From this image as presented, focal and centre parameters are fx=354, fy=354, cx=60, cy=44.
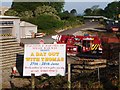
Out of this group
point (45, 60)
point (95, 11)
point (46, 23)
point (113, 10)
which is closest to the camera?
point (45, 60)

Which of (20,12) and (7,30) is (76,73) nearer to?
(7,30)

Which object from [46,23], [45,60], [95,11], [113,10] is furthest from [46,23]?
[95,11]

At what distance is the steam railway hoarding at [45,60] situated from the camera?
973 centimetres

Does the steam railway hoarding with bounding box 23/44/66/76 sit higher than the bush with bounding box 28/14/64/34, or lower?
lower

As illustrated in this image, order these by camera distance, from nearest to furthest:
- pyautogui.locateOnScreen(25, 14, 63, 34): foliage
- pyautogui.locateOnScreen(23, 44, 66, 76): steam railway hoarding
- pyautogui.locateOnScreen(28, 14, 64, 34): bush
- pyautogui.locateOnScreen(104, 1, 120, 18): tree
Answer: pyautogui.locateOnScreen(23, 44, 66, 76): steam railway hoarding
pyautogui.locateOnScreen(28, 14, 64, 34): bush
pyautogui.locateOnScreen(25, 14, 63, 34): foliage
pyautogui.locateOnScreen(104, 1, 120, 18): tree

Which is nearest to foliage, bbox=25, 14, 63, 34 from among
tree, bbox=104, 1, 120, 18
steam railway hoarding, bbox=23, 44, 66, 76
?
steam railway hoarding, bbox=23, 44, 66, 76

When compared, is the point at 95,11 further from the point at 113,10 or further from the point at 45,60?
the point at 45,60

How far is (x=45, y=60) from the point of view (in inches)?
384

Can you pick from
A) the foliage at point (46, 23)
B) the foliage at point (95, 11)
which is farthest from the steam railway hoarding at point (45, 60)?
the foliage at point (95, 11)

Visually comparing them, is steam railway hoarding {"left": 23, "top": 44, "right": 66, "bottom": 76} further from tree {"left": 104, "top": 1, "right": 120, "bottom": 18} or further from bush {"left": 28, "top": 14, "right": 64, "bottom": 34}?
tree {"left": 104, "top": 1, "right": 120, "bottom": 18}

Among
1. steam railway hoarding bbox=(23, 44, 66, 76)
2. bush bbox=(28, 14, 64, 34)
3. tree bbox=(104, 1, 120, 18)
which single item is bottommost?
steam railway hoarding bbox=(23, 44, 66, 76)

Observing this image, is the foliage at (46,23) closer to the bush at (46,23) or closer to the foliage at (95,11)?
the bush at (46,23)

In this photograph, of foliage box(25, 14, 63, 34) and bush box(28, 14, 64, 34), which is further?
foliage box(25, 14, 63, 34)

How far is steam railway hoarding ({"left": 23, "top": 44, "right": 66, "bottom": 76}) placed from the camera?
973cm
